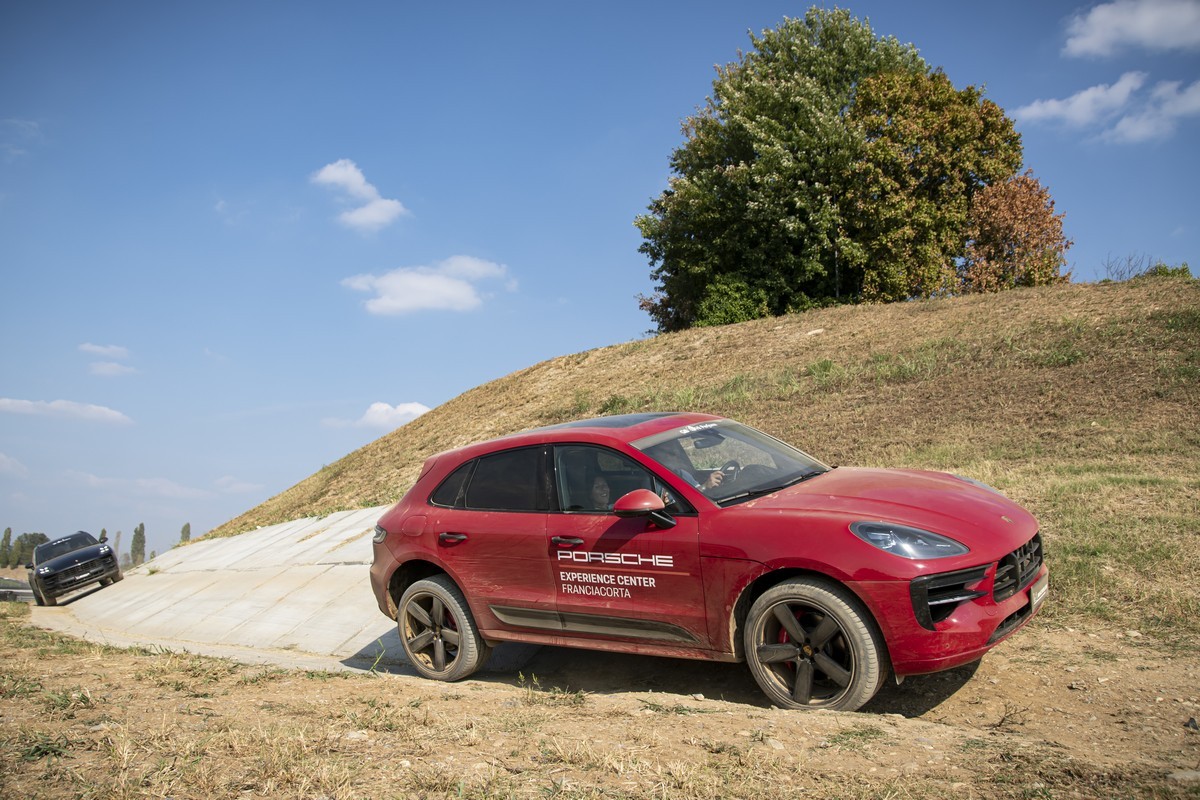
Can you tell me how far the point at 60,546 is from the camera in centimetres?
1941

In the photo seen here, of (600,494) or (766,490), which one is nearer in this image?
(766,490)

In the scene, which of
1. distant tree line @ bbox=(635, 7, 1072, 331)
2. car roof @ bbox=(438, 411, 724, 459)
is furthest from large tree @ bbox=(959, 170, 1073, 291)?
car roof @ bbox=(438, 411, 724, 459)

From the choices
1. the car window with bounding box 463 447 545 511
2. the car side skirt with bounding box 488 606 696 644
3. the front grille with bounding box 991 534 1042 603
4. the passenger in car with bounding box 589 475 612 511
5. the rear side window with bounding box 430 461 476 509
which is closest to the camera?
the front grille with bounding box 991 534 1042 603

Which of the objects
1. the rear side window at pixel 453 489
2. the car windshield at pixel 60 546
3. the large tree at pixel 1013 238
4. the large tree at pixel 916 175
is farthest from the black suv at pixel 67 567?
the large tree at pixel 1013 238

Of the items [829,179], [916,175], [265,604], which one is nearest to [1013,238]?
[916,175]

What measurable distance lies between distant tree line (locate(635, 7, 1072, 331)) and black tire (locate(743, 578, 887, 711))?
2301 cm

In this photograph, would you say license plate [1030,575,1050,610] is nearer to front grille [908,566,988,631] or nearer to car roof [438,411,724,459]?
front grille [908,566,988,631]

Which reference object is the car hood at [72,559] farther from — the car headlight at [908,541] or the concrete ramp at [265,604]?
the car headlight at [908,541]

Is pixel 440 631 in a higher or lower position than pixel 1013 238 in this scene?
lower

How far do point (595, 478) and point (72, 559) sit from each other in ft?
55.2

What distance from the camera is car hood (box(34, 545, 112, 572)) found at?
709 inches

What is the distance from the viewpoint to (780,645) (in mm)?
4867

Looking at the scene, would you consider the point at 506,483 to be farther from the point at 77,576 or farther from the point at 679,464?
the point at 77,576

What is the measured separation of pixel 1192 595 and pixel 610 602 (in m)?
3.93
